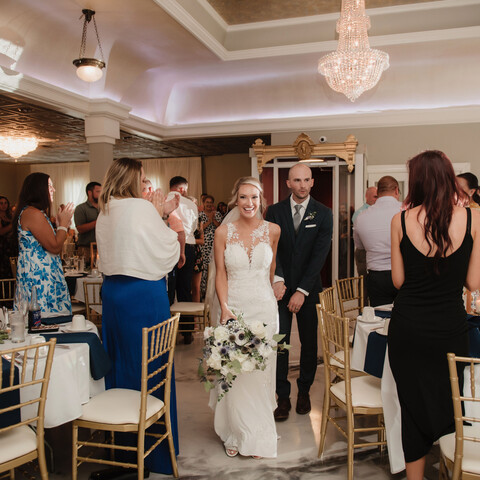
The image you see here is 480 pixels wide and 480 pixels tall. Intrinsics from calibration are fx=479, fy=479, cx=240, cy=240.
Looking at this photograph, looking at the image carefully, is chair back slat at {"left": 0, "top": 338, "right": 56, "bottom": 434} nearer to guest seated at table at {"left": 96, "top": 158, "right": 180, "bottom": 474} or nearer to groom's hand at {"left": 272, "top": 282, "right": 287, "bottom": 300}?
guest seated at table at {"left": 96, "top": 158, "right": 180, "bottom": 474}

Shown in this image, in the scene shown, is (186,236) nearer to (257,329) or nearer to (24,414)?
(257,329)

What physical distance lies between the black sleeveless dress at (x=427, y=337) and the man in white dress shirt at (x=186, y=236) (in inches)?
149

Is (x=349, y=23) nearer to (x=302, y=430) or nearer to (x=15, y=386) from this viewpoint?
(x=302, y=430)

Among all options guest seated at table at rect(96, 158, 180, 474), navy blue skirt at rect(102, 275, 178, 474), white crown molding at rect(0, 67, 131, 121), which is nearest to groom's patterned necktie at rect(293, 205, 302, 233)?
guest seated at table at rect(96, 158, 180, 474)

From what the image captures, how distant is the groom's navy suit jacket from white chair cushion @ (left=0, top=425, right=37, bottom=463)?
2015 millimetres

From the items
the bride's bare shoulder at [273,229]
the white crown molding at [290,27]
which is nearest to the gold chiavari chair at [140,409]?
the bride's bare shoulder at [273,229]

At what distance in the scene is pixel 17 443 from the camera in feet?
7.17

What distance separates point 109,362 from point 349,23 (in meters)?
4.70

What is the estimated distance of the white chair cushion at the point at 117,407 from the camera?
250 centimetres

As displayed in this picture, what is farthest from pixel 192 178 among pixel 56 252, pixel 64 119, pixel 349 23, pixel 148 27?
pixel 56 252

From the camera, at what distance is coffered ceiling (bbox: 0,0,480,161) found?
6.04 metres

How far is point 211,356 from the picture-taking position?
2.72 meters

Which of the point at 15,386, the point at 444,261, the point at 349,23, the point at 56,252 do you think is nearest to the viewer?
the point at 15,386

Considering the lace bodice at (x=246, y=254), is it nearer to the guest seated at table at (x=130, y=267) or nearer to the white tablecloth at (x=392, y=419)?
the guest seated at table at (x=130, y=267)
